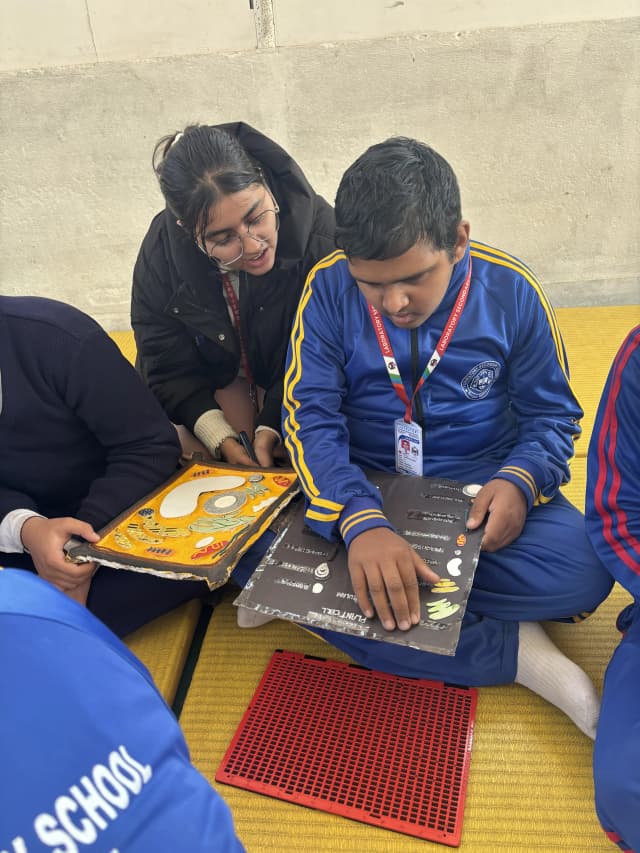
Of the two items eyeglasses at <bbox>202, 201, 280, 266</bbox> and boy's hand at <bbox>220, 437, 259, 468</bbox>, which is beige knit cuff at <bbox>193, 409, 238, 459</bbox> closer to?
boy's hand at <bbox>220, 437, 259, 468</bbox>

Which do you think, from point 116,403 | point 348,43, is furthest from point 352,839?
point 348,43

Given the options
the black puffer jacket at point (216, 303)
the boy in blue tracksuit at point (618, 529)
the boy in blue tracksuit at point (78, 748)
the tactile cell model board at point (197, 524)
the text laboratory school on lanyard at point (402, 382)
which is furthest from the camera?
the black puffer jacket at point (216, 303)

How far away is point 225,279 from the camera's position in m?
1.42

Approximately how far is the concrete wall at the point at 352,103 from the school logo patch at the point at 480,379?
1.70 meters

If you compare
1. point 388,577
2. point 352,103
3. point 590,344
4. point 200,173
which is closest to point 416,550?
point 388,577

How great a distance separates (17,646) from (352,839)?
0.70m

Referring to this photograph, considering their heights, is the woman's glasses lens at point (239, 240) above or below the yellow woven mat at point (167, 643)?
above

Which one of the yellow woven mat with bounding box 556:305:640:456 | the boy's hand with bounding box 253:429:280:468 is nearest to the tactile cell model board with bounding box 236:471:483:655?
the boy's hand with bounding box 253:429:280:468

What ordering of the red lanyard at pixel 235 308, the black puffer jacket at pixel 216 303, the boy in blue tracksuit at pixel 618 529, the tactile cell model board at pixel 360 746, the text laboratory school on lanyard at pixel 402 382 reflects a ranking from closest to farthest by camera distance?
the boy in blue tracksuit at pixel 618 529 < the tactile cell model board at pixel 360 746 < the text laboratory school on lanyard at pixel 402 382 < the black puffer jacket at pixel 216 303 < the red lanyard at pixel 235 308

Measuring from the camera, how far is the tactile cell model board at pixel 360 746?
89 cm

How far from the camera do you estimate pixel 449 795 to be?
893 millimetres

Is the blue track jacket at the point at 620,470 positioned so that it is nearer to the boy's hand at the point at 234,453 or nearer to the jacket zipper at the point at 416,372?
the jacket zipper at the point at 416,372

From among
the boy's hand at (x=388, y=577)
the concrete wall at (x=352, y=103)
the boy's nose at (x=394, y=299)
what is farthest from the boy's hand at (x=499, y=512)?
the concrete wall at (x=352, y=103)

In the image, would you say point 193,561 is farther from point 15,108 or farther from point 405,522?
point 15,108
